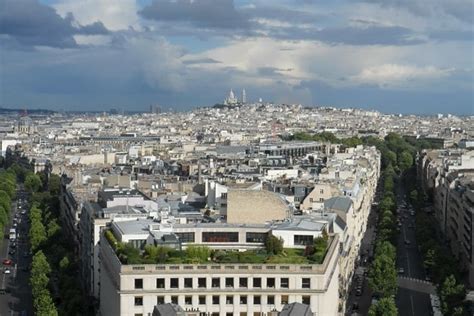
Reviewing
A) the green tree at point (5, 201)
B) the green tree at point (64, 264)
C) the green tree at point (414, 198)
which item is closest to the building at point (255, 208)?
the green tree at point (64, 264)

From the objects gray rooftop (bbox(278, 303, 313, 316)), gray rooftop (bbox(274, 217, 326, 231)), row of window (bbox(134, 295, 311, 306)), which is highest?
gray rooftop (bbox(274, 217, 326, 231))

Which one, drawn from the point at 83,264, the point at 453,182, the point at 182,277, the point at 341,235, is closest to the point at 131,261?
the point at 182,277

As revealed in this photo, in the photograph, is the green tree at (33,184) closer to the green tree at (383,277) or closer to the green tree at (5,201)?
the green tree at (5,201)

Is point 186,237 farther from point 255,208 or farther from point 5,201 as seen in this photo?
point 5,201

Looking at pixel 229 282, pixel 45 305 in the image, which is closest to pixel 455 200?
pixel 45 305

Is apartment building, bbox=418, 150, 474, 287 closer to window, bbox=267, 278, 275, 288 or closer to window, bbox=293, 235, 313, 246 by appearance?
window, bbox=293, 235, 313, 246

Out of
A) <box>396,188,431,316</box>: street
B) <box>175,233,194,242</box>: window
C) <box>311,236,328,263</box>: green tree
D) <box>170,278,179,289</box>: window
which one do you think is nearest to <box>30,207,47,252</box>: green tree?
<box>396,188,431,316</box>: street

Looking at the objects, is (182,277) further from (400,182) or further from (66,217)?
(400,182)
